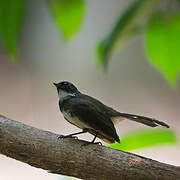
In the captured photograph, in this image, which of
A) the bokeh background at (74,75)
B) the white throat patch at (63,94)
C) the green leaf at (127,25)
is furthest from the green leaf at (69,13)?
the bokeh background at (74,75)

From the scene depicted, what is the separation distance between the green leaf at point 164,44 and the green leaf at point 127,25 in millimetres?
37

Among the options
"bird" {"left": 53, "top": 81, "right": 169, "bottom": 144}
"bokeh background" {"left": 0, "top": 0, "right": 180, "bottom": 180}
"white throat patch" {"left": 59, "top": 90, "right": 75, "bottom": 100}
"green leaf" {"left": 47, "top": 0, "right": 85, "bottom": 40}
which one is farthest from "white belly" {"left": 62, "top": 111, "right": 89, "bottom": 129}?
"bokeh background" {"left": 0, "top": 0, "right": 180, "bottom": 180}

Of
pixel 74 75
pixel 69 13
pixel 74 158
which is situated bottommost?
pixel 74 158

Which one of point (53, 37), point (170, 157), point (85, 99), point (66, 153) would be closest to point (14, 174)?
point (170, 157)

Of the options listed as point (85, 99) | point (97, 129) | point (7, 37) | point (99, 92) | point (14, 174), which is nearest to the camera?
point (7, 37)

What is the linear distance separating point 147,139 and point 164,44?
21cm

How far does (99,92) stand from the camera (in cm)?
373

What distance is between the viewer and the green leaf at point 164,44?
126 centimetres

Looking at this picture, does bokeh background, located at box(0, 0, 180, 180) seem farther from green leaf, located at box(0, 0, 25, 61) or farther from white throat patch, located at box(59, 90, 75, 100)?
green leaf, located at box(0, 0, 25, 61)

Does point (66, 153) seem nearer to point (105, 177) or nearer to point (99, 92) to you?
point (105, 177)

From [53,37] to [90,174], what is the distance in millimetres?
2611

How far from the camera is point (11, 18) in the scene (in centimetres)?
121

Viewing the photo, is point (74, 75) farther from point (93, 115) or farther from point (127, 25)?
point (127, 25)

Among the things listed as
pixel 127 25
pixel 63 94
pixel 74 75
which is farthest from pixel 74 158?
pixel 74 75
